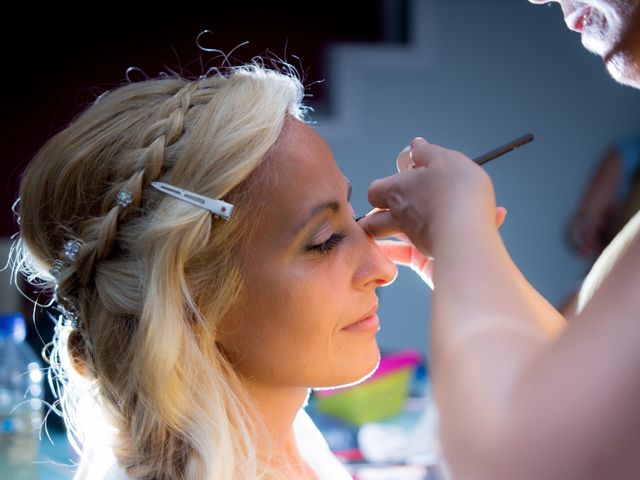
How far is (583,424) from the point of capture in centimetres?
58

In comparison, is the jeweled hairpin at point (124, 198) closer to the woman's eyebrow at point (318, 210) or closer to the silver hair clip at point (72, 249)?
the silver hair clip at point (72, 249)

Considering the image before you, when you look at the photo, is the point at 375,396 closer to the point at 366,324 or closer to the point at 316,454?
the point at 316,454

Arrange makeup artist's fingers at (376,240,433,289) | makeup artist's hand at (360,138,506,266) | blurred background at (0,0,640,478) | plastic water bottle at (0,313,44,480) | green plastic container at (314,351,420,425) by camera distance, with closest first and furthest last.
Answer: makeup artist's hand at (360,138,506,266) → makeup artist's fingers at (376,240,433,289) → plastic water bottle at (0,313,44,480) → green plastic container at (314,351,420,425) → blurred background at (0,0,640,478)

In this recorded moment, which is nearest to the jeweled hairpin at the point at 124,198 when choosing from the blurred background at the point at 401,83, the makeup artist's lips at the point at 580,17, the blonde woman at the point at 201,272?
the blonde woman at the point at 201,272

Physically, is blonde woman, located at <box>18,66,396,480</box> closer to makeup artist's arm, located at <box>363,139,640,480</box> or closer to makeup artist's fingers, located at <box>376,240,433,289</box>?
makeup artist's fingers, located at <box>376,240,433,289</box>

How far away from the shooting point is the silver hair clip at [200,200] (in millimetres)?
1129

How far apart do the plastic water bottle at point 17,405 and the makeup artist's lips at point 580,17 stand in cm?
121

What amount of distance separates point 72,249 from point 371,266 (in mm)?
429

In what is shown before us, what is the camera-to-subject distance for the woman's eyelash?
1.18 meters

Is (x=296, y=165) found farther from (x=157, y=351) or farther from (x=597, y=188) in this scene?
(x=597, y=188)

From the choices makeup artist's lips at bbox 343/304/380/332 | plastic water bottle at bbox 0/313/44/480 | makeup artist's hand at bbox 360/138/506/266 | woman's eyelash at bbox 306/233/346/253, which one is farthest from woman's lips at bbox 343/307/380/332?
plastic water bottle at bbox 0/313/44/480

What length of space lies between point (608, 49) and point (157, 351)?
0.69 metres

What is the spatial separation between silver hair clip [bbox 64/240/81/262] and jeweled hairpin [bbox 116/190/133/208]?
10 centimetres

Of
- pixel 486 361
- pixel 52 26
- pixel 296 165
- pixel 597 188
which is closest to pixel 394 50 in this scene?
pixel 597 188
